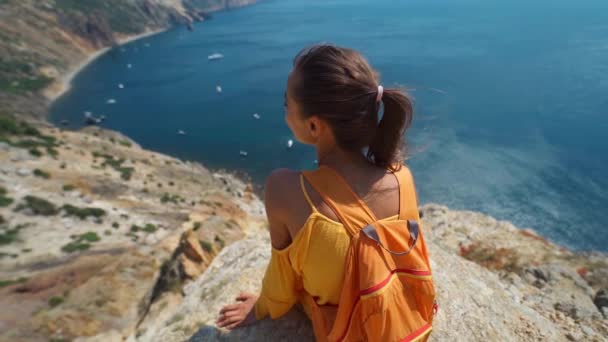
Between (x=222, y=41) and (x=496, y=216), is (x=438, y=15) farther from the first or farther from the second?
(x=496, y=216)

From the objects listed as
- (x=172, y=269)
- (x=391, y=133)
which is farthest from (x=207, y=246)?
(x=391, y=133)

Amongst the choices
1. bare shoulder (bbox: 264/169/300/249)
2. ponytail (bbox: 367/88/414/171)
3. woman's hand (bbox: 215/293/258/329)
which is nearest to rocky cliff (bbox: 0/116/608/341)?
woman's hand (bbox: 215/293/258/329)

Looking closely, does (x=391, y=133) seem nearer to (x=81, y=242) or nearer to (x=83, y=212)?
(x=81, y=242)

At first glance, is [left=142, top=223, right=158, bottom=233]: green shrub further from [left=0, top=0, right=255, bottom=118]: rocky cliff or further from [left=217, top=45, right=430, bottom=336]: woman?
[left=0, top=0, right=255, bottom=118]: rocky cliff

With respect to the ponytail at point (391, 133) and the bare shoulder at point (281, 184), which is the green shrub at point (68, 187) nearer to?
the bare shoulder at point (281, 184)

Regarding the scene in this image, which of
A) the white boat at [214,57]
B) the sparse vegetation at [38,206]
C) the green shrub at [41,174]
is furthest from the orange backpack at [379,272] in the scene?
the white boat at [214,57]

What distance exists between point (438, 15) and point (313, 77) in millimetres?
99833

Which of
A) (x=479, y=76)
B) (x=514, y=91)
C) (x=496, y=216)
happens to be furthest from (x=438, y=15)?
(x=496, y=216)

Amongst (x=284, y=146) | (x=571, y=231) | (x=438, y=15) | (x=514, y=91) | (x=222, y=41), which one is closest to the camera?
(x=571, y=231)

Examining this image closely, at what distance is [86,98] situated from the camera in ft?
169

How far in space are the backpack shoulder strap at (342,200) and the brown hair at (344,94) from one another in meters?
0.24

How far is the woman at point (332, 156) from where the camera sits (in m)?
1.99

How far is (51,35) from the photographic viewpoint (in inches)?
→ 2496

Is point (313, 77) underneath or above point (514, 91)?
above
